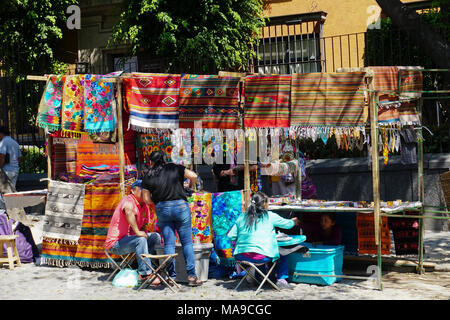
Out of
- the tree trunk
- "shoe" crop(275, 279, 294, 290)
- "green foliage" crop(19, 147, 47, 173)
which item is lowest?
"shoe" crop(275, 279, 294, 290)

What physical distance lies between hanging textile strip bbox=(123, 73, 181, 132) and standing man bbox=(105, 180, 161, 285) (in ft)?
3.10

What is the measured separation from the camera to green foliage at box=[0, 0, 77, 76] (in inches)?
646

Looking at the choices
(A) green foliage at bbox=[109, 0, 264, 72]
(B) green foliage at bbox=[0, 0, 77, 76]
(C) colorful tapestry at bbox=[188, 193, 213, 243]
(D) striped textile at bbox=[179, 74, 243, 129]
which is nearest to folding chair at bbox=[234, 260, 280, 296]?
(C) colorful tapestry at bbox=[188, 193, 213, 243]

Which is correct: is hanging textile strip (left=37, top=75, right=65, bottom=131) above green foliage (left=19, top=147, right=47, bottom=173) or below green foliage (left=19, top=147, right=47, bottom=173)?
above

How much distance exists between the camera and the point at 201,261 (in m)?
7.61

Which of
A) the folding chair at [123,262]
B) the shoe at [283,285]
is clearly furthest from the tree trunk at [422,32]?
the folding chair at [123,262]

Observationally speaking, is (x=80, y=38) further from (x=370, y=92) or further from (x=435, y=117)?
(x=370, y=92)

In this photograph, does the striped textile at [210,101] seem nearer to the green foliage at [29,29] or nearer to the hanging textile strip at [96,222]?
the hanging textile strip at [96,222]

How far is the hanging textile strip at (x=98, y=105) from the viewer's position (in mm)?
8398

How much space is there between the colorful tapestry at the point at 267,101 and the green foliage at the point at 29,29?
33.7 feet

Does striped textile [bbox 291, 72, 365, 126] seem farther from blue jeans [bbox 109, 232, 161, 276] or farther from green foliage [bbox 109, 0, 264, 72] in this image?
green foliage [bbox 109, 0, 264, 72]

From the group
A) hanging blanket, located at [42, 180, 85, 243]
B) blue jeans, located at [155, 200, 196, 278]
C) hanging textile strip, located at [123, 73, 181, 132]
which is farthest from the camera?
hanging blanket, located at [42, 180, 85, 243]
